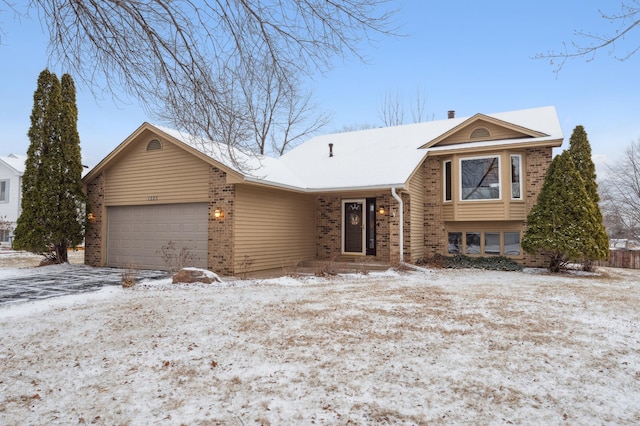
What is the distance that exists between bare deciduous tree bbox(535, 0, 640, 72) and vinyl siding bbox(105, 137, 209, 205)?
9.71 meters

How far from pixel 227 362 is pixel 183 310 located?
2578mm

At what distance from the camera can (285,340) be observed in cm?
480

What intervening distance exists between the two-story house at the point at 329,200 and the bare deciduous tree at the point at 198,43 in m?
5.89

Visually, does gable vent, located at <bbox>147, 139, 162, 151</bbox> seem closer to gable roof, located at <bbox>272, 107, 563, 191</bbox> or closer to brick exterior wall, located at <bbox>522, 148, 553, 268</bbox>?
gable roof, located at <bbox>272, 107, 563, 191</bbox>

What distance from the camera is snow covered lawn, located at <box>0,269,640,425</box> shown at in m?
3.11

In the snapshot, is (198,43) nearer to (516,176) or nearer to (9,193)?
(516,176)

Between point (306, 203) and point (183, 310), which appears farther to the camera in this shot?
point (306, 203)

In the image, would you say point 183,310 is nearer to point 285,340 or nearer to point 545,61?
point 285,340

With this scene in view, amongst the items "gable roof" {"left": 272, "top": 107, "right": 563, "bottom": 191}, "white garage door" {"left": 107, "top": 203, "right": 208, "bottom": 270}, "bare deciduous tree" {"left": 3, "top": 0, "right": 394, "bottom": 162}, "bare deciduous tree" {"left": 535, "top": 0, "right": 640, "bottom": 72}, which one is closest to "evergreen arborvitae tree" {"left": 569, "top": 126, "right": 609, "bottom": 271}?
"gable roof" {"left": 272, "top": 107, "right": 563, "bottom": 191}

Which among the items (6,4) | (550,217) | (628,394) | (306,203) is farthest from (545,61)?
(306,203)

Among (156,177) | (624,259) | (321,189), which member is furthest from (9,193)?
(624,259)

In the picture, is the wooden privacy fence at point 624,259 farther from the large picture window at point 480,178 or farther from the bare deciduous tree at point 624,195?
the bare deciduous tree at point 624,195

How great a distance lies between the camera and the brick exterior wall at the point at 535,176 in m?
12.9

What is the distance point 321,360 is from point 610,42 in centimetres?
378
